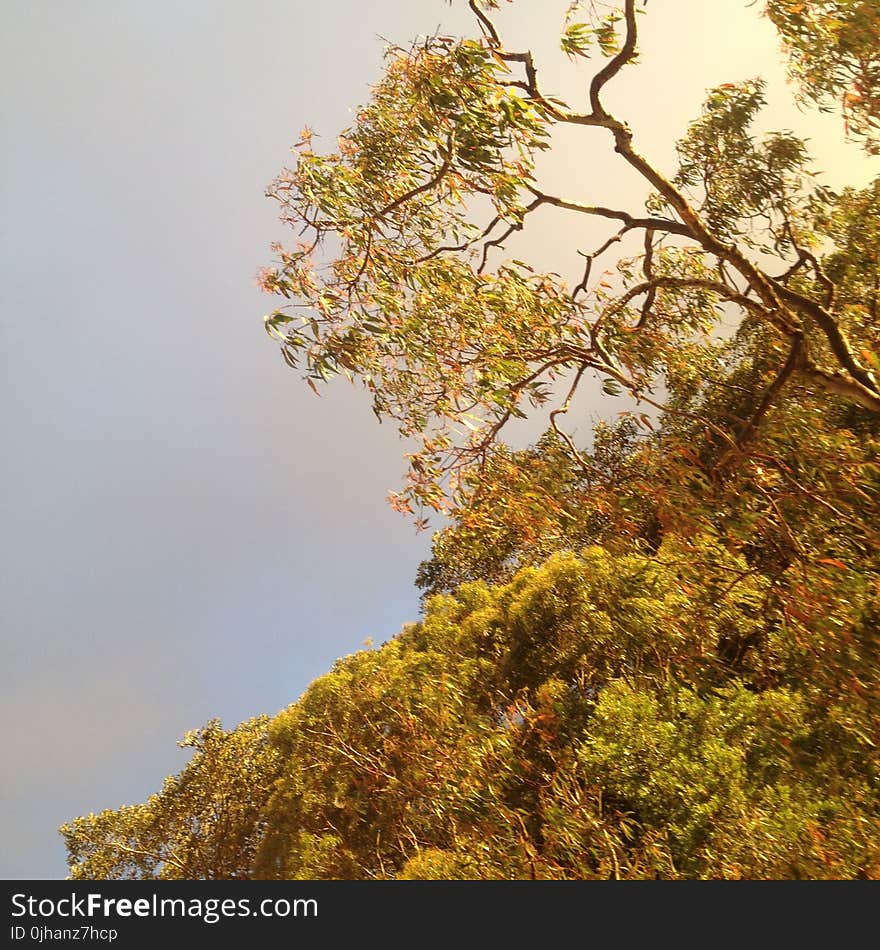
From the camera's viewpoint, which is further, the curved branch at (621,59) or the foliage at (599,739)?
the foliage at (599,739)

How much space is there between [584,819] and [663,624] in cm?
239

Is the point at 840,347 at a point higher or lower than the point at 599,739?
higher

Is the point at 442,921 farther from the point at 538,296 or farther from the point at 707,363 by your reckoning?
the point at 707,363

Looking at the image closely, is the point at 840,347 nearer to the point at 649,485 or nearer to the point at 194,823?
the point at 649,485

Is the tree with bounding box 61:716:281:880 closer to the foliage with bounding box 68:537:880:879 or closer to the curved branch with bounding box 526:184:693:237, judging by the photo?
the foliage with bounding box 68:537:880:879

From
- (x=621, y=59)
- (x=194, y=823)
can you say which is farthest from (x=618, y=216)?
(x=194, y=823)

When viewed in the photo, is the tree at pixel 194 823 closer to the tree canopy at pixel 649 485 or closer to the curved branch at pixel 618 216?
the tree canopy at pixel 649 485

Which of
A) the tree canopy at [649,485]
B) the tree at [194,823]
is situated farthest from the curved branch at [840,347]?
the tree at [194,823]

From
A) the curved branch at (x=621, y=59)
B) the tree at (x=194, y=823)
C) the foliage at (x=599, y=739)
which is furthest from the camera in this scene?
the tree at (x=194, y=823)

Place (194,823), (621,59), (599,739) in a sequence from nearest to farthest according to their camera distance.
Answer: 1. (621,59)
2. (599,739)
3. (194,823)

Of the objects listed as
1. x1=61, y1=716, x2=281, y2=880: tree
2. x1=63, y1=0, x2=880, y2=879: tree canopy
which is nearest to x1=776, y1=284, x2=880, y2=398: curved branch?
x1=63, y1=0, x2=880, y2=879: tree canopy

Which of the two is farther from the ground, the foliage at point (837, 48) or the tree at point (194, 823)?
the foliage at point (837, 48)

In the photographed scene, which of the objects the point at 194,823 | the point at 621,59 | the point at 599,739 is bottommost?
the point at 599,739

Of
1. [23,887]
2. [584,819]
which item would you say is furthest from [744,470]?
[23,887]
